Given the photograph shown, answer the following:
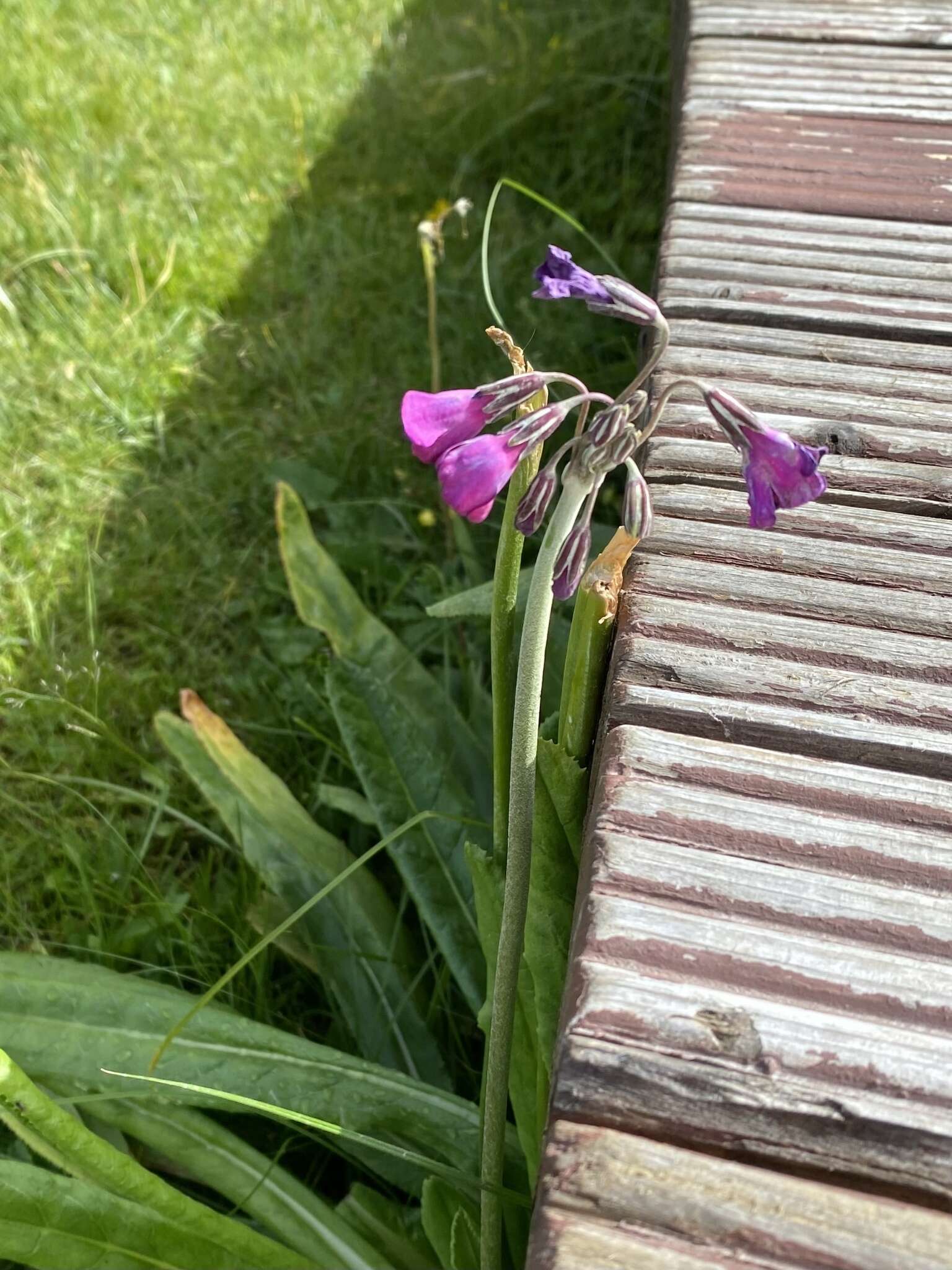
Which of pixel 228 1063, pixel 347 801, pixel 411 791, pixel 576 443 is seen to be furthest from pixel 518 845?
pixel 347 801

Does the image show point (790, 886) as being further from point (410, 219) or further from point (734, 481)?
point (410, 219)

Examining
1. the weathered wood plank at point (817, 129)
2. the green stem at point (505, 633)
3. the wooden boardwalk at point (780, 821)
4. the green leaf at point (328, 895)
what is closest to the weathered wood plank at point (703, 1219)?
the wooden boardwalk at point (780, 821)

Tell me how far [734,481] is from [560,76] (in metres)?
3.10

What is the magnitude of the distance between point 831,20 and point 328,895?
187cm

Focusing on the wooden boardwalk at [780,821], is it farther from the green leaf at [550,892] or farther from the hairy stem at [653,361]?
the hairy stem at [653,361]

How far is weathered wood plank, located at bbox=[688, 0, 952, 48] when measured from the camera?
213 centimetres

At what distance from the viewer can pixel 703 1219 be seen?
0.75 metres

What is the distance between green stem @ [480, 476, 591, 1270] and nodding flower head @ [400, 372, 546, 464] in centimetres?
9

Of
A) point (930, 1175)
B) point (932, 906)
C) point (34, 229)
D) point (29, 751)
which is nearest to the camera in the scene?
point (930, 1175)

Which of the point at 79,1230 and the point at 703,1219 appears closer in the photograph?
the point at 703,1219

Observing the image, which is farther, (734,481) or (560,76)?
(560,76)

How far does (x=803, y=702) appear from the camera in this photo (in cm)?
103

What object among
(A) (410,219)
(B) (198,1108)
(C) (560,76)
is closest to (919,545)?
(B) (198,1108)

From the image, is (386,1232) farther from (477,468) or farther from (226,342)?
(226,342)
